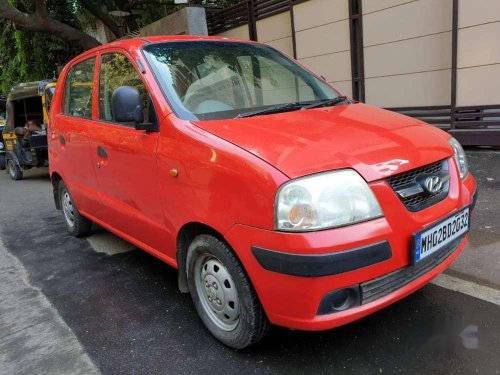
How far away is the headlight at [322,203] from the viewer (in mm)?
2094

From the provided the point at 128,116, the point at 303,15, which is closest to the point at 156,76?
the point at 128,116

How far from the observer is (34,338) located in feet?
9.72

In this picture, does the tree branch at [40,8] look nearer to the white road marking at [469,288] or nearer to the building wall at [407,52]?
the building wall at [407,52]

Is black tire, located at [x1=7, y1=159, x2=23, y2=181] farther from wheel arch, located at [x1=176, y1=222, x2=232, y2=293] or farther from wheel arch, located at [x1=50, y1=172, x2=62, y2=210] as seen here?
wheel arch, located at [x1=176, y1=222, x2=232, y2=293]

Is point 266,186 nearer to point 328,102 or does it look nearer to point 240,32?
point 328,102

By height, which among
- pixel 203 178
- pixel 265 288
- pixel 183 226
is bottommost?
pixel 265 288

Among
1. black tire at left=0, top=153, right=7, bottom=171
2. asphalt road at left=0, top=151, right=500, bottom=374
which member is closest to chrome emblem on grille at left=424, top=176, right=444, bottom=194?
asphalt road at left=0, top=151, right=500, bottom=374

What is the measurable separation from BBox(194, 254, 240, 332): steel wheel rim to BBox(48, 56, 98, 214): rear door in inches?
61.4

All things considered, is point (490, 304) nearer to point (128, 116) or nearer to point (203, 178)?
point (203, 178)

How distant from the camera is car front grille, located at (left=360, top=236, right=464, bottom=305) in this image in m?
2.19

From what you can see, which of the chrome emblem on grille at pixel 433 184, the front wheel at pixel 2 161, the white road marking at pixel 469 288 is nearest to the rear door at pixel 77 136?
the chrome emblem on grille at pixel 433 184

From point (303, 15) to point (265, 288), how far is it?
8.02 metres

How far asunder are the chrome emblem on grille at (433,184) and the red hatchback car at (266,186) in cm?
1

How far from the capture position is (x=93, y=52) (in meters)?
3.94
